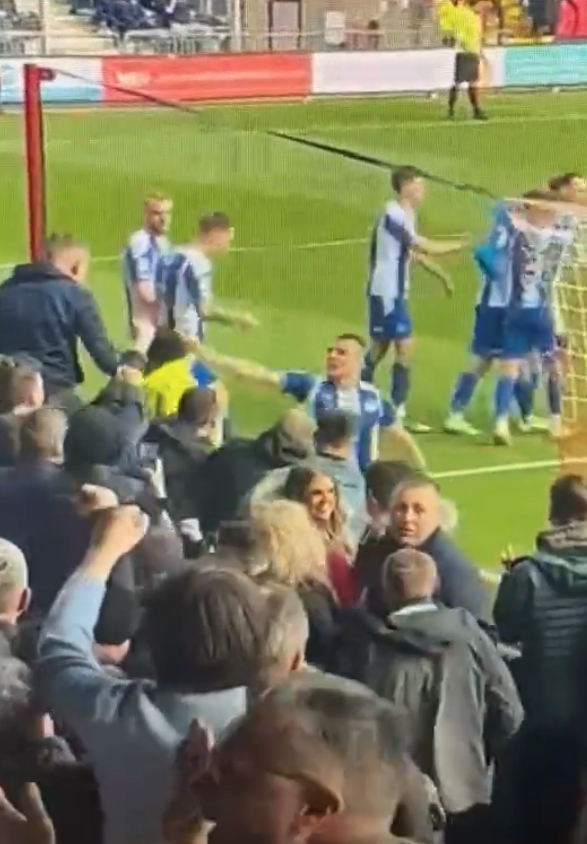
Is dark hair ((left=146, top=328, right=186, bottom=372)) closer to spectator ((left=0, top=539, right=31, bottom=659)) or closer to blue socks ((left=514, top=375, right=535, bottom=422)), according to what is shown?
blue socks ((left=514, top=375, right=535, bottom=422))

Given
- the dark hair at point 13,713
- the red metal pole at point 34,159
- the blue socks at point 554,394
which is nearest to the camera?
the dark hair at point 13,713

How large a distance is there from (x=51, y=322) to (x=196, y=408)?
1.56m

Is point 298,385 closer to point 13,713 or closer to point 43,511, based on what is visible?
point 43,511

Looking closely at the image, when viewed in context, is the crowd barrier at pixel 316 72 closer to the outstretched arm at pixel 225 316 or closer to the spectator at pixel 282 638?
the outstretched arm at pixel 225 316

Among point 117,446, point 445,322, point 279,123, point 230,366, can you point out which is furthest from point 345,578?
point 279,123

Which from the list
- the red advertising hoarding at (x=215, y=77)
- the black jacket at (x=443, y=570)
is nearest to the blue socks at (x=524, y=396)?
the black jacket at (x=443, y=570)

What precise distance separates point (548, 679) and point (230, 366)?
4.16 meters

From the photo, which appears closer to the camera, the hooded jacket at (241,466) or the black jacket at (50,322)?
the hooded jacket at (241,466)

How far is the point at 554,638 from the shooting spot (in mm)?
4637

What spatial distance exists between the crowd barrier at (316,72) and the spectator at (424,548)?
1322cm

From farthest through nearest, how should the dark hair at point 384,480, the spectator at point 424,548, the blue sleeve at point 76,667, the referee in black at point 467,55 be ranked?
the referee in black at point 467,55 → the dark hair at point 384,480 → the spectator at point 424,548 → the blue sleeve at point 76,667

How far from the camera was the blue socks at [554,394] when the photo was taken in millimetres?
7602

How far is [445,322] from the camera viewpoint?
34.9ft

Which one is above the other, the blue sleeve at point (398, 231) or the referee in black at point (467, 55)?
the blue sleeve at point (398, 231)
